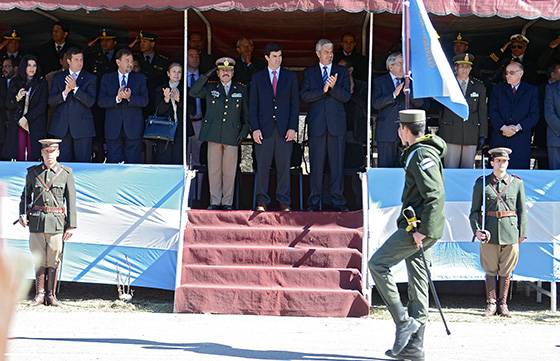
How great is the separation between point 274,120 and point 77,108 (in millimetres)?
2287

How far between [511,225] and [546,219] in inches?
23.5

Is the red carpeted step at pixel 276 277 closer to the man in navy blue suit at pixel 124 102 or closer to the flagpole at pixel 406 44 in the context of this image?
the flagpole at pixel 406 44

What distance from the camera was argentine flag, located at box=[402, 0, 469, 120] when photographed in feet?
25.0

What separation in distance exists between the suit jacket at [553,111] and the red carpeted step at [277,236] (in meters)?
2.52

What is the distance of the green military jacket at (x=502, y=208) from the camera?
8.76m

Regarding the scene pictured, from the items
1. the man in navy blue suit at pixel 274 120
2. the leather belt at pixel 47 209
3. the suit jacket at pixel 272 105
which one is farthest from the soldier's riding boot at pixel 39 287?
the suit jacket at pixel 272 105

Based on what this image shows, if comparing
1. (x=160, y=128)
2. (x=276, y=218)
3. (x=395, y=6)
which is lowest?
(x=276, y=218)

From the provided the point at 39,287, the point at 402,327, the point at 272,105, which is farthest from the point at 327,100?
the point at 402,327

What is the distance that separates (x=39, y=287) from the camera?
900 cm

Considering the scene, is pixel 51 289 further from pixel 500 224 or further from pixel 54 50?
pixel 500 224

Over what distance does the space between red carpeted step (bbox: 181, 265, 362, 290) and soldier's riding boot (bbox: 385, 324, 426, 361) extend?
7.07 feet

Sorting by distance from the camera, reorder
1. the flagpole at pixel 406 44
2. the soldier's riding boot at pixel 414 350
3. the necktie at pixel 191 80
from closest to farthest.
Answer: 1. the soldier's riding boot at pixel 414 350
2. the flagpole at pixel 406 44
3. the necktie at pixel 191 80

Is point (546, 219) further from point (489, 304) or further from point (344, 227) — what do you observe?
point (344, 227)

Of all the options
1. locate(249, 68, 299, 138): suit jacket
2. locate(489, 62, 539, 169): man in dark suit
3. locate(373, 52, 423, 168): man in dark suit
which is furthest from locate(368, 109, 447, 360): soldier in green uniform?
locate(489, 62, 539, 169): man in dark suit
